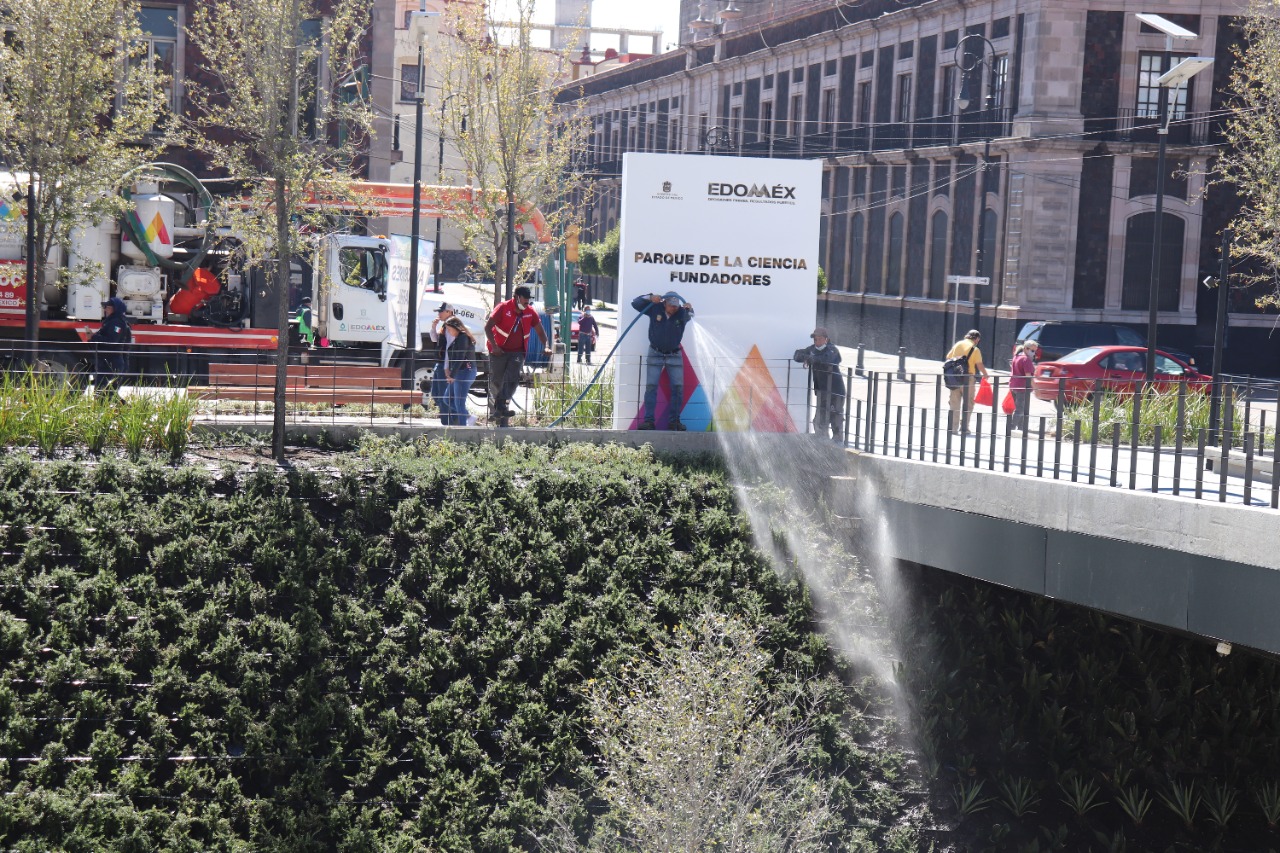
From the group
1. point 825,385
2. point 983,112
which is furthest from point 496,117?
point 983,112

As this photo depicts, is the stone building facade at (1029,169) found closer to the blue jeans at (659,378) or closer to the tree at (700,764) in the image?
the blue jeans at (659,378)

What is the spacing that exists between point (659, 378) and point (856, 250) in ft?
114

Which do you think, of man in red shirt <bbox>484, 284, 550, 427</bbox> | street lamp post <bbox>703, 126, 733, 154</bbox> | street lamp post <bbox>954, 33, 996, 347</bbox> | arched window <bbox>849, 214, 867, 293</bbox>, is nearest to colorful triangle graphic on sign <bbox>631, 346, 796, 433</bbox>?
man in red shirt <bbox>484, 284, 550, 427</bbox>

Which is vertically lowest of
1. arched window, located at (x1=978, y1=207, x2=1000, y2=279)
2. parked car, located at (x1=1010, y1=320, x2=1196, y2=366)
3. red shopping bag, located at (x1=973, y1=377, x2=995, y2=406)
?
red shopping bag, located at (x1=973, y1=377, x2=995, y2=406)

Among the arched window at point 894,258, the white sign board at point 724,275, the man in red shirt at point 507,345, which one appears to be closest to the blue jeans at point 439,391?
the man in red shirt at point 507,345

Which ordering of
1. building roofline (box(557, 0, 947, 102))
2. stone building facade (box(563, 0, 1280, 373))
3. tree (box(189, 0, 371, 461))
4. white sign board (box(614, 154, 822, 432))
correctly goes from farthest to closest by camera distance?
1. building roofline (box(557, 0, 947, 102))
2. stone building facade (box(563, 0, 1280, 373))
3. white sign board (box(614, 154, 822, 432))
4. tree (box(189, 0, 371, 461))

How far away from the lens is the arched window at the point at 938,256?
44.0 metres

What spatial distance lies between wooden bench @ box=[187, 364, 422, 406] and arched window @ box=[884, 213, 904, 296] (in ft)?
99.1

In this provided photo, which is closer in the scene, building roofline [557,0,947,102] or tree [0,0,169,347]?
tree [0,0,169,347]

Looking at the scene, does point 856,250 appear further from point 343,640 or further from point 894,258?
point 343,640

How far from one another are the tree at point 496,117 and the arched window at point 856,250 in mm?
23614

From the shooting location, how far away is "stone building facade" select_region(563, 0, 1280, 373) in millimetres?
38969

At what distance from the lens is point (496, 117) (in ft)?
85.1

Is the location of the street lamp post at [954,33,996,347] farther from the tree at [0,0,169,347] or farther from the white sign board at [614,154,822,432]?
the tree at [0,0,169,347]
